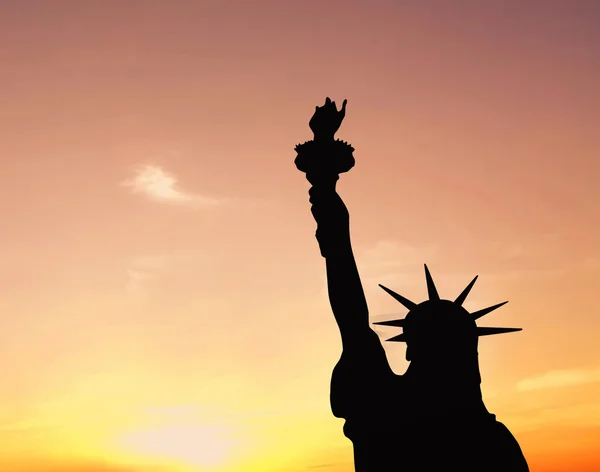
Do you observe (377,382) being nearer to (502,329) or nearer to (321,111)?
(502,329)

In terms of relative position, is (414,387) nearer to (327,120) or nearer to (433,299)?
(433,299)

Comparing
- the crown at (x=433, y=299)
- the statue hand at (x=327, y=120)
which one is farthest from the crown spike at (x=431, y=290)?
Answer: the statue hand at (x=327, y=120)

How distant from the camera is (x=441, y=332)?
1241cm

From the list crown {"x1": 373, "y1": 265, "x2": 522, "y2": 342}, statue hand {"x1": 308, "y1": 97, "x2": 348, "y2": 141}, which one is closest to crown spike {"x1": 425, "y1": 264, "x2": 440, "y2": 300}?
crown {"x1": 373, "y1": 265, "x2": 522, "y2": 342}

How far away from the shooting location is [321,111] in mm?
13594

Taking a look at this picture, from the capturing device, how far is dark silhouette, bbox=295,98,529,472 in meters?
12.0

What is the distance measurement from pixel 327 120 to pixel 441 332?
148 inches

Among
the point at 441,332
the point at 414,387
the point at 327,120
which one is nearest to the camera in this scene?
the point at 441,332

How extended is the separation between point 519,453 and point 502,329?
1722 mm

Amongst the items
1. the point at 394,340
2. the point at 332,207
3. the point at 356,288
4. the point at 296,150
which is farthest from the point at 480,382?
the point at 296,150

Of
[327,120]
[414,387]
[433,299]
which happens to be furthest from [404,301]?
[327,120]

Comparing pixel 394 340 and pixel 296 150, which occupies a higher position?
pixel 296 150

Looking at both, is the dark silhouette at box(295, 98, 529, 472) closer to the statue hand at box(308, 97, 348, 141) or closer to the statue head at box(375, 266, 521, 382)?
the statue head at box(375, 266, 521, 382)

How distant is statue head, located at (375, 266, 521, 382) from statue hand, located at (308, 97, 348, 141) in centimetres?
278
